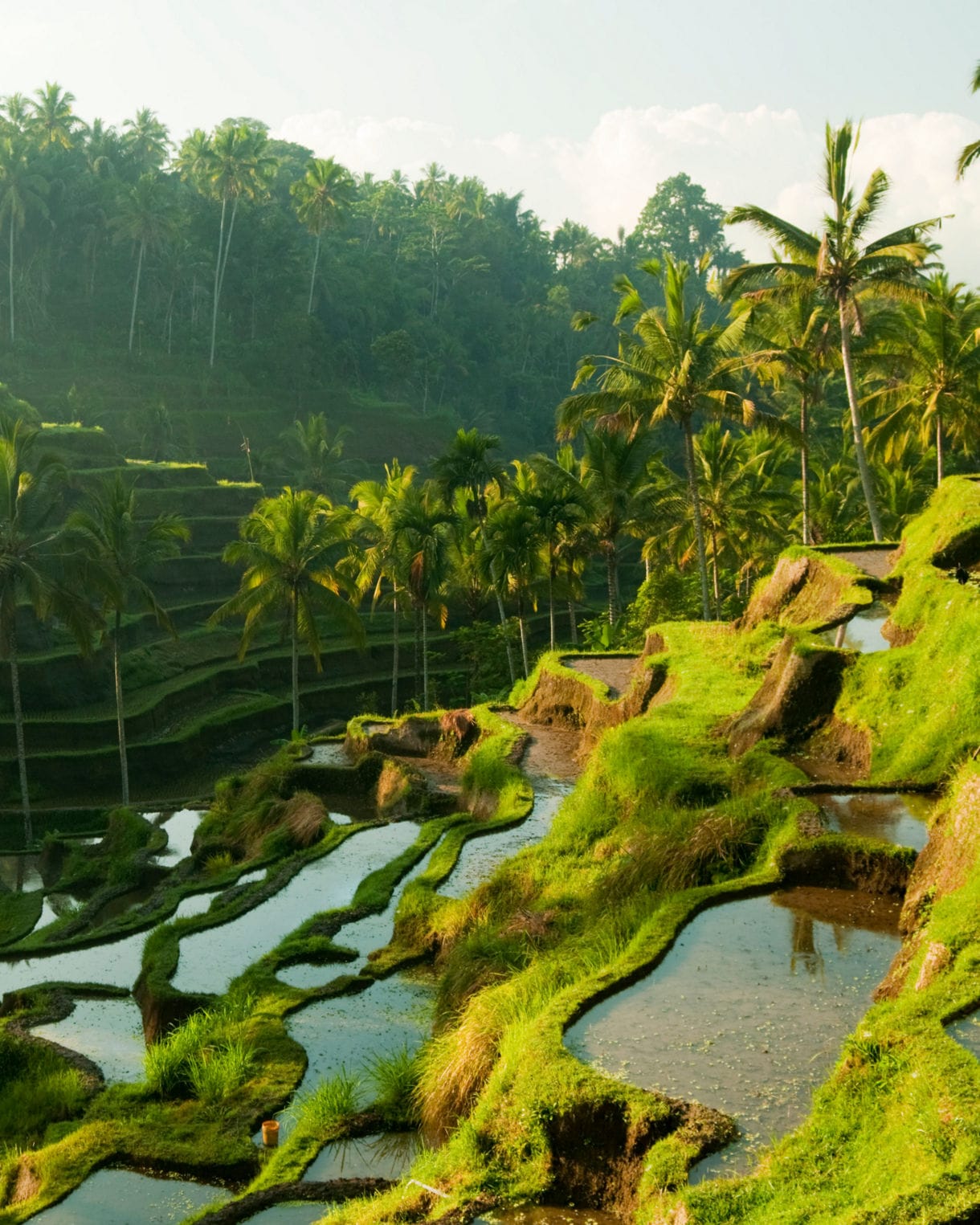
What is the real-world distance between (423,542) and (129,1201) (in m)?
24.3

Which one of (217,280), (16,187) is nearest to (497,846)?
(16,187)

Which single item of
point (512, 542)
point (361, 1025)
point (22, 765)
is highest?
point (512, 542)

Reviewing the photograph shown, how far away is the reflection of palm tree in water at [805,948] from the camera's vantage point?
8.91 metres

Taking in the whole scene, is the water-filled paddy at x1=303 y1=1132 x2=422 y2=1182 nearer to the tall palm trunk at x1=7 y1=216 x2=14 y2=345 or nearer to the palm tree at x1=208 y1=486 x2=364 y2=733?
the palm tree at x1=208 y1=486 x2=364 y2=733

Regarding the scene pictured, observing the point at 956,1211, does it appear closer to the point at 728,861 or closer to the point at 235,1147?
the point at 235,1147

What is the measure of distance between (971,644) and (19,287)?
58.7 meters

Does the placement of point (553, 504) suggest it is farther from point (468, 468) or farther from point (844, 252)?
point (844, 252)

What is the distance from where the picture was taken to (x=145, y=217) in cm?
5825

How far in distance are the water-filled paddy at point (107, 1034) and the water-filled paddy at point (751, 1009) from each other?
541 cm

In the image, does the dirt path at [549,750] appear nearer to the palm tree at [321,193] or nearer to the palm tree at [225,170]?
the palm tree at [225,170]

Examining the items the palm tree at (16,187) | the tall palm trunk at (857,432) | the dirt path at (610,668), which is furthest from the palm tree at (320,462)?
the tall palm trunk at (857,432)

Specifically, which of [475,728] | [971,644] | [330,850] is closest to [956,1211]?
[971,644]

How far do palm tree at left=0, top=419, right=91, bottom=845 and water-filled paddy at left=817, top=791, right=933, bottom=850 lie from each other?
21033 millimetres

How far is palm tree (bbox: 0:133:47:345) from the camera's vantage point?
5712 centimetres
